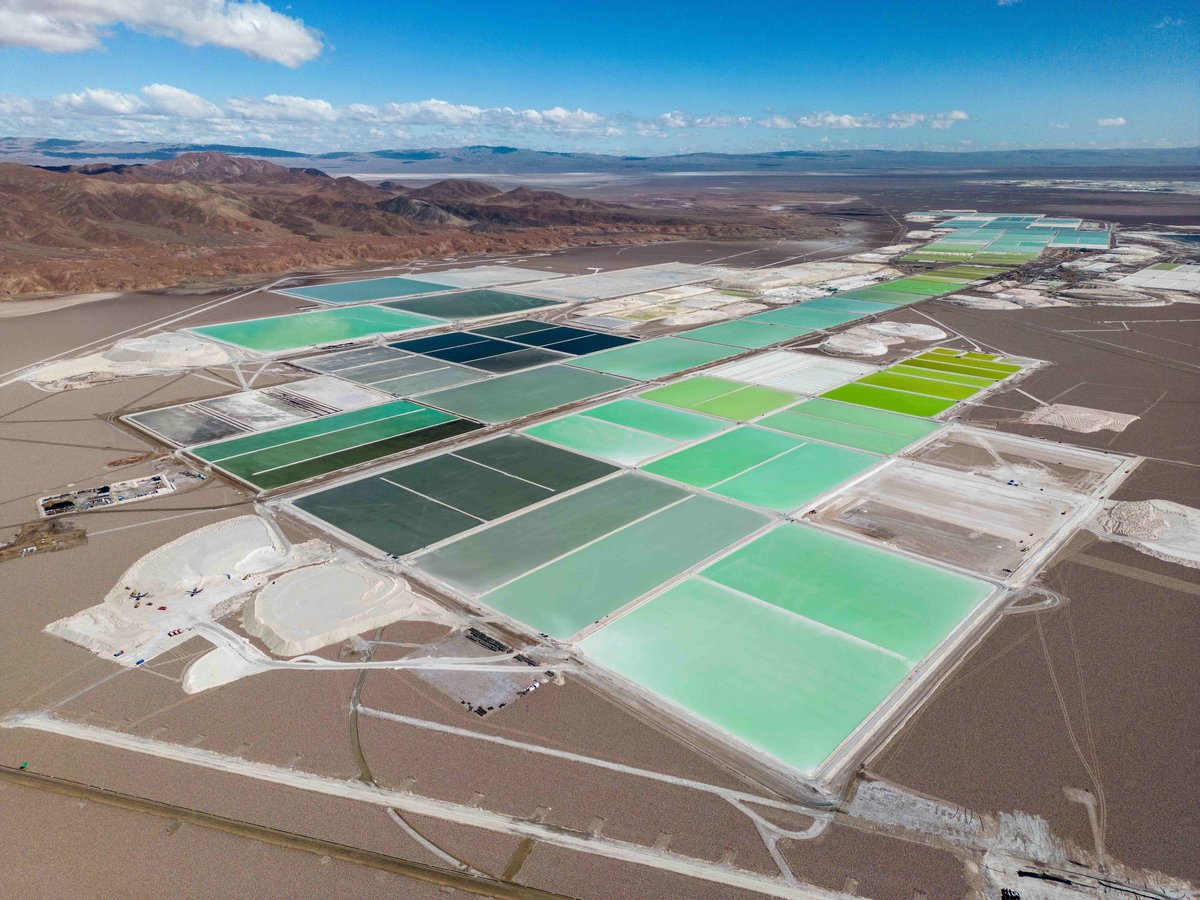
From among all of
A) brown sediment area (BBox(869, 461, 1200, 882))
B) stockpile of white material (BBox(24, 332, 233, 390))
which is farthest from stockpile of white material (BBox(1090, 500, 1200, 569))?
stockpile of white material (BBox(24, 332, 233, 390))

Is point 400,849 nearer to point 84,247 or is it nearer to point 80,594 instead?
point 80,594

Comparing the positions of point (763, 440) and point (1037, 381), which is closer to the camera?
point (763, 440)

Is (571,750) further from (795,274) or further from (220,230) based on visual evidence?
(220,230)

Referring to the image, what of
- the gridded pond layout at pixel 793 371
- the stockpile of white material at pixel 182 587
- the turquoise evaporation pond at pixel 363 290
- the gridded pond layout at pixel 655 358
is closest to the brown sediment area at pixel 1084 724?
the stockpile of white material at pixel 182 587

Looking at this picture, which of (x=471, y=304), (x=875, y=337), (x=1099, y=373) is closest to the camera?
(x=1099, y=373)

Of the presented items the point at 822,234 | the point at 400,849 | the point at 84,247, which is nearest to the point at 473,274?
the point at 84,247

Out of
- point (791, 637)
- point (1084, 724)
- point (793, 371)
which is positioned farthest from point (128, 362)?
point (1084, 724)


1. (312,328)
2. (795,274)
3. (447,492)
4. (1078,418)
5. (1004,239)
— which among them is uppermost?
(1004,239)

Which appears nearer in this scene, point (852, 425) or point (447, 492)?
point (447, 492)
